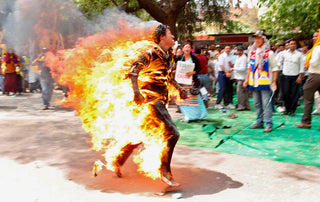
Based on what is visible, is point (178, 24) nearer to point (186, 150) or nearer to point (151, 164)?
point (186, 150)

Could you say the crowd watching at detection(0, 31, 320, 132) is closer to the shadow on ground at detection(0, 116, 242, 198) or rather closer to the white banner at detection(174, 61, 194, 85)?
the white banner at detection(174, 61, 194, 85)

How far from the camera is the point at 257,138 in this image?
20.9ft

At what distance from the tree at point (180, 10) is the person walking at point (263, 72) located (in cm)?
662

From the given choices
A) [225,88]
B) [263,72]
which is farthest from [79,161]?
[225,88]

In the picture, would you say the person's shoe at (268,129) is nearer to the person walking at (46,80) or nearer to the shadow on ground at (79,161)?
the shadow on ground at (79,161)

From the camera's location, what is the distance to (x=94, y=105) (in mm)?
4152

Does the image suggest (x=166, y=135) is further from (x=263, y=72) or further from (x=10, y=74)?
(x=10, y=74)

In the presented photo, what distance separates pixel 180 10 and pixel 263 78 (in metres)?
9.77

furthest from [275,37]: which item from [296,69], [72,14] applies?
[72,14]

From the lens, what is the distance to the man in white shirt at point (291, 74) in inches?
328

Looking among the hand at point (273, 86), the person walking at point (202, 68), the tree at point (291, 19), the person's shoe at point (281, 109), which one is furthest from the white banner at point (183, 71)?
the tree at point (291, 19)

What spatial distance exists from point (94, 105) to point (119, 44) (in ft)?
2.85

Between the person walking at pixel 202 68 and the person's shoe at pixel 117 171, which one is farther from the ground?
the person walking at pixel 202 68

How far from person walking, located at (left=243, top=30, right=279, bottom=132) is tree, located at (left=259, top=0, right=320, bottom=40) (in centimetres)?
566
